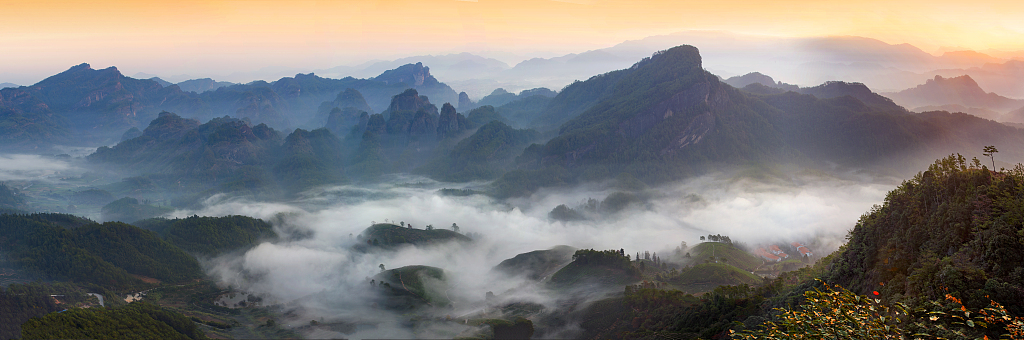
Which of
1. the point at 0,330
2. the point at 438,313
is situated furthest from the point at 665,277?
the point at 0,330

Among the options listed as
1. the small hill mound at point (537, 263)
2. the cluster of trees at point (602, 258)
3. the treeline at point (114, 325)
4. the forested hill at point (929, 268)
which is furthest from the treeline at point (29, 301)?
the forested hill at point (929, 268)

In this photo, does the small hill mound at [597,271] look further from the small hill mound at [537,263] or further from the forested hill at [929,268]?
the forested hill at [929,268]

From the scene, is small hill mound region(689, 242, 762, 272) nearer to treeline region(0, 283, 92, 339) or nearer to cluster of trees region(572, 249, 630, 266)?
cluster of trees region(572, 249, 630, 266)

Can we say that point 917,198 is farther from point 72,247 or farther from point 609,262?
point 72,247

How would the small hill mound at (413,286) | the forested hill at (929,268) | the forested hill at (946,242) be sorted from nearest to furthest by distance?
the forested hill at (929,268) < the forested hill at (946,242) < the small hill mound at (413,286)

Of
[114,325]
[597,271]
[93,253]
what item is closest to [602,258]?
[597,271]

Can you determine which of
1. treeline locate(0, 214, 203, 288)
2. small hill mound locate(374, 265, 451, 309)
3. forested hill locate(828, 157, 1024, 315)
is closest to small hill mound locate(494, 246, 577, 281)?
small hill mound locate(374, 265, 451, 309)
